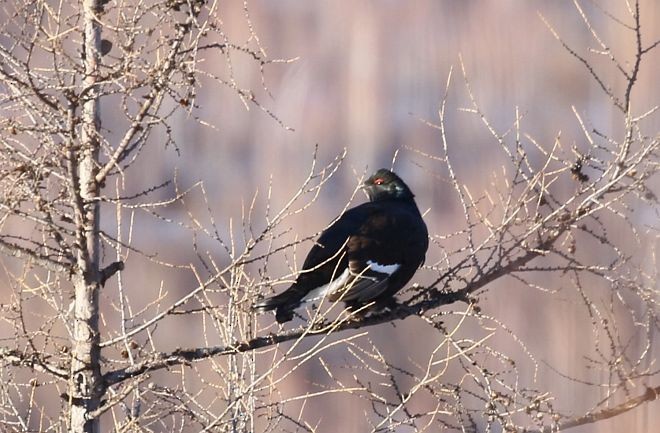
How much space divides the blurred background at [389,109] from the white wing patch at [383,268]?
5763 millimetres

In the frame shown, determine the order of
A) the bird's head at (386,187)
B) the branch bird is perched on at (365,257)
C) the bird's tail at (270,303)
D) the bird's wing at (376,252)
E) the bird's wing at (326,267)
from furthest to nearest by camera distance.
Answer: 1. the bird's head at (386,187)
2. the bird's wing at (376,252)
3. the branch bird is perched on at (365,257)
4. the bird's wing at (326,267)
5. the bird's tail at (270,303)

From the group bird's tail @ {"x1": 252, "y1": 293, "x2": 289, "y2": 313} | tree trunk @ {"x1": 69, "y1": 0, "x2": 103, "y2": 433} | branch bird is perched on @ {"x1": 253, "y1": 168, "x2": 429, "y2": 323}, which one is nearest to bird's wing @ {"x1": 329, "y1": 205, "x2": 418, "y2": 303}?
branch bird is perched on @ {"x1": 253, "y1": 168, "x2": 429, "y2": 323}

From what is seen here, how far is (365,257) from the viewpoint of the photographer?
447 centimetres

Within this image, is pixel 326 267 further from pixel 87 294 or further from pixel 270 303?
pixel 87 294

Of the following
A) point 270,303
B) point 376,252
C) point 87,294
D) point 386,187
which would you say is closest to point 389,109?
point 386,187

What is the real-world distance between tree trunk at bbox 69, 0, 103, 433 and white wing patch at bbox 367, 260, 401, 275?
1297 millimetres

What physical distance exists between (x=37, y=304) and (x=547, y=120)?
6.15m

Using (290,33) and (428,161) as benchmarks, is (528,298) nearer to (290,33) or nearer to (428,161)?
(428,161)

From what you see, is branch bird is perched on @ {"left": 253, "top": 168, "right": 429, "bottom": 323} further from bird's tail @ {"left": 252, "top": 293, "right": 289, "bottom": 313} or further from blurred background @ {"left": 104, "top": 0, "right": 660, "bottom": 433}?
blurred background @ {"left": 104, "top": 0, "right": 660, "bottom": 433}

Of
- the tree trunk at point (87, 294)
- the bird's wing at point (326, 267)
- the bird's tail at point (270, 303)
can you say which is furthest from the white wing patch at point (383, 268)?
the tree trunk at point (87, 294)

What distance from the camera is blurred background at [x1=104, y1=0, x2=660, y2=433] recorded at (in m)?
11.3

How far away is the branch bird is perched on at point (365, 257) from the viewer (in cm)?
421

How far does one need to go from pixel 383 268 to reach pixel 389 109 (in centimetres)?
937

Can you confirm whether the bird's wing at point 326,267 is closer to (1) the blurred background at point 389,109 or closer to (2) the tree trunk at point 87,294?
(2) the tree trunk at point 87,294
